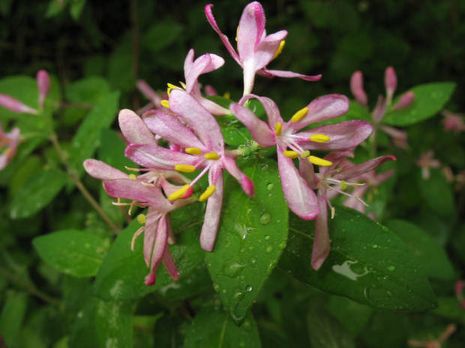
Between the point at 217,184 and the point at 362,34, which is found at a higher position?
the point at 217,184

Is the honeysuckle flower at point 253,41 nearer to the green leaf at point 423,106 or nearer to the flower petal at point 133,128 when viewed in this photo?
the flower petal at point 133,128

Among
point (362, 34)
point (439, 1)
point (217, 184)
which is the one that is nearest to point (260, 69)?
point (217, 184)

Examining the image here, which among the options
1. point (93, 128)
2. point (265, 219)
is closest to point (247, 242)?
point (265, 219)

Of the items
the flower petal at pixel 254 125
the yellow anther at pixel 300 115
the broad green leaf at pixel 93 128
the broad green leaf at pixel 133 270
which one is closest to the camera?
the flower petal at pixel 254 125

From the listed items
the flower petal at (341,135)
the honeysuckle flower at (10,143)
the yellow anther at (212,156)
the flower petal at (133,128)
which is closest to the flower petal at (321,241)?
the flower petal at (341,135)

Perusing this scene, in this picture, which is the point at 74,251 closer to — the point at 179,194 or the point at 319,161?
the point at 179,194

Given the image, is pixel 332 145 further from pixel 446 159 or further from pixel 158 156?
pixel 446 159
